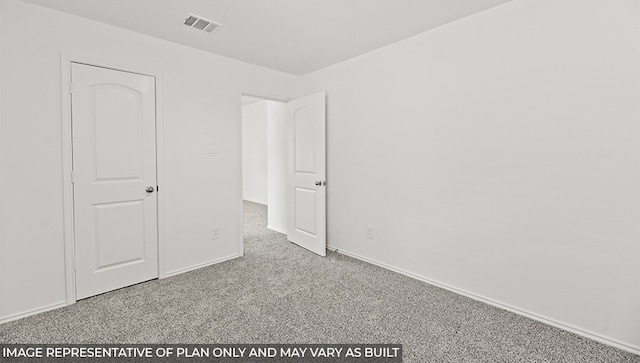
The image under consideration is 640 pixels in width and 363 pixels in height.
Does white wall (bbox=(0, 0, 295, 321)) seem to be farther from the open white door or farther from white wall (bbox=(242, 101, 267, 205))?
white wall (bbox=(242, 101, 267, 205))

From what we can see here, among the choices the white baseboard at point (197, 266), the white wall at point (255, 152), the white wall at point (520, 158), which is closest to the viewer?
the white wall at point (520, 158)

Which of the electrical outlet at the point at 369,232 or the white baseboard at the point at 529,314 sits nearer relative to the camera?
the white baseboard at the point at 529,314

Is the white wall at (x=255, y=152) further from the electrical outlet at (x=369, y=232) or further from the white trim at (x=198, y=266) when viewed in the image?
the electrical outlet at (x=369, y=232)

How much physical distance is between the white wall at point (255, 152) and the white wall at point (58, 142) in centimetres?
391

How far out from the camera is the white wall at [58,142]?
6.79 ft

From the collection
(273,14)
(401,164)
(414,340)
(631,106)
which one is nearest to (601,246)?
(631,106)

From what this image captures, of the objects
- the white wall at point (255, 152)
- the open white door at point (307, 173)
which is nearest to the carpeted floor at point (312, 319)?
the open white door at point (307, 173)

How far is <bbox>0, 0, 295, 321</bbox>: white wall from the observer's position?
2070 mm

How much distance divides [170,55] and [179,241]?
189cm

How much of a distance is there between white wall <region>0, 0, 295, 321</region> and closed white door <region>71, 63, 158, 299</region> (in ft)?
0.40

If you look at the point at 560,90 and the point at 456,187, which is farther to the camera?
the point at 456,187

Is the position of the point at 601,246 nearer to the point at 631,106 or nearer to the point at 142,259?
the point at 631,106

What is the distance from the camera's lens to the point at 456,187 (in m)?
2.51

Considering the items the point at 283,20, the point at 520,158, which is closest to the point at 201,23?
the point at 283,20
